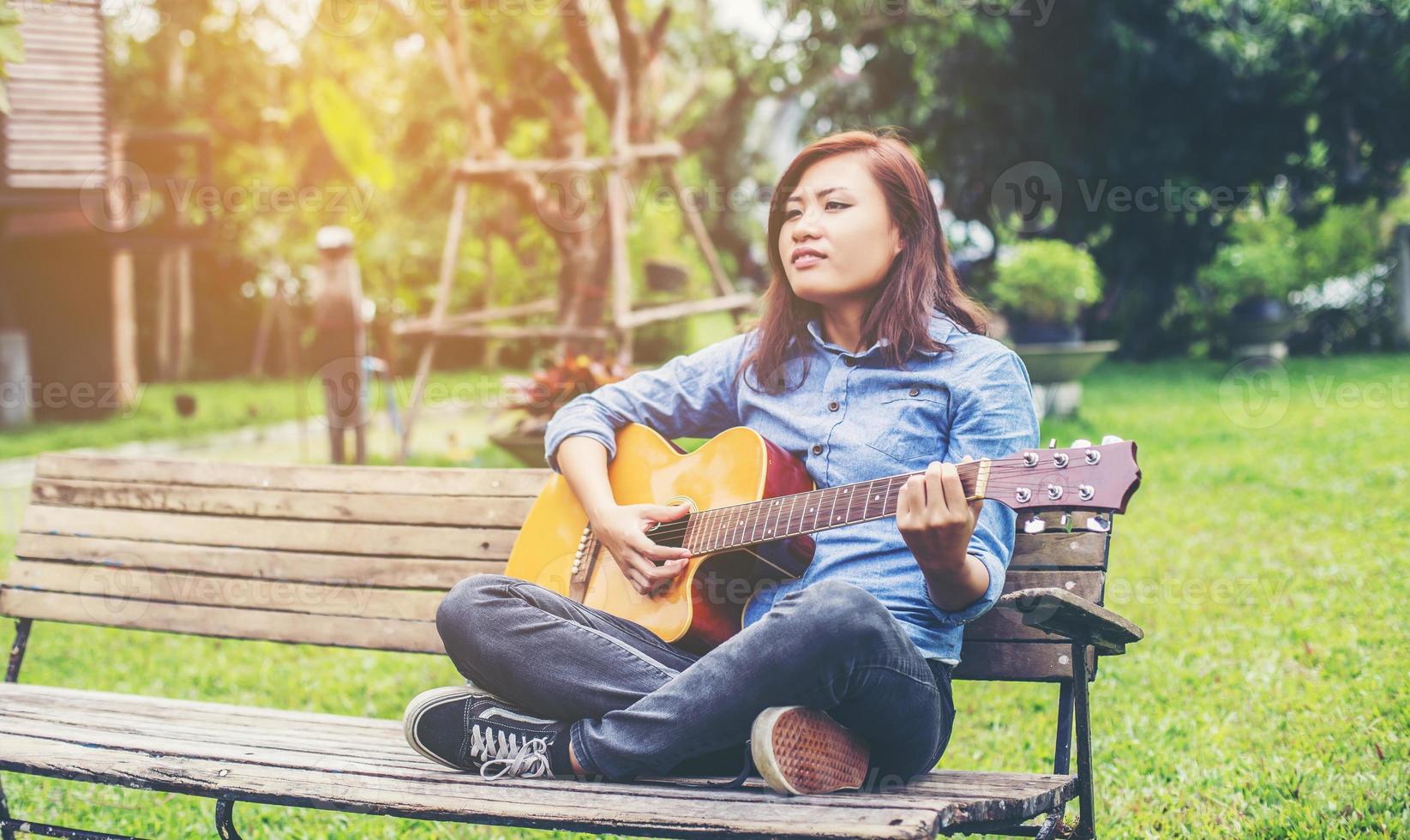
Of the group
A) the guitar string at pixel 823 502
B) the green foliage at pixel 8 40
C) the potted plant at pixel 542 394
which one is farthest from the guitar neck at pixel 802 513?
the potted plant at pixel 542 394

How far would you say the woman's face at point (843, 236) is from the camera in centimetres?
253

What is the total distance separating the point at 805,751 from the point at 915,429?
728 mm

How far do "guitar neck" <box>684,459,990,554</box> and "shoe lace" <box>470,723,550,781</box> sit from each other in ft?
1.61

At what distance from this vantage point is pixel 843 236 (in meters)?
2.53

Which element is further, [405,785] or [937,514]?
[405,785]

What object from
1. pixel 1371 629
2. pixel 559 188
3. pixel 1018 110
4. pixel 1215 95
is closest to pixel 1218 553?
pixel 1371 629

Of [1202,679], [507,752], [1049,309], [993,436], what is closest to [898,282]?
[993,436]

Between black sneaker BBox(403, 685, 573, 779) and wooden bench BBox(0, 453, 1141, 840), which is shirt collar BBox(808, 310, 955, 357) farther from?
black sneaker BBox(403, 685, 573, 779)

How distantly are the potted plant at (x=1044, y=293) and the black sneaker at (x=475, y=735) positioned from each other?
784cm

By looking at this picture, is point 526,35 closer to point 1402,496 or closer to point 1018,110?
point 1018,110

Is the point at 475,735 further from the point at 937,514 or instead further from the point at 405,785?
the point at 937,514

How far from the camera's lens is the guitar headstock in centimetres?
188

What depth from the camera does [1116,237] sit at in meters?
15.3

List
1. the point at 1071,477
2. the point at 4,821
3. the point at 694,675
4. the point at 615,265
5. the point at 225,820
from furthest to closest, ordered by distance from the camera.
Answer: the point at 615,265
the point at 4,821
the point at 225,820
the point at 694,675
the point at 1071,477
